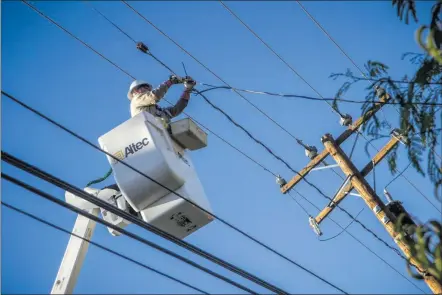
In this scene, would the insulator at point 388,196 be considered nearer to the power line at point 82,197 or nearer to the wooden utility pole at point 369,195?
the wooden utility pole at point 369,195

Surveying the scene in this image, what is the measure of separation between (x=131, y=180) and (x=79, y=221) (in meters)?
0.65

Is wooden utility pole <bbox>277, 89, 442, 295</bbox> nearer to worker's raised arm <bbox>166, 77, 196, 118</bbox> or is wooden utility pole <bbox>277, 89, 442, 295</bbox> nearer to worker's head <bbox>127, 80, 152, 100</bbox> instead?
worker's raised arm <bbox>166, 77, 196, 118</bbox>

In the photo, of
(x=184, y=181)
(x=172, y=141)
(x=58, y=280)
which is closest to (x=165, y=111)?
(x=172, y=141)

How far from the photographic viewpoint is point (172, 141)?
546cm

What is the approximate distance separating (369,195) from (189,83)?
151 inches

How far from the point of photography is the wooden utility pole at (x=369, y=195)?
23.8ft

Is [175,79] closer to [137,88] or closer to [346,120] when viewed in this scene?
[137,88]

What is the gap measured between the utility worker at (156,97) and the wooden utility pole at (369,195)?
371 centimetres

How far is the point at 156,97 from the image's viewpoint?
583 cm

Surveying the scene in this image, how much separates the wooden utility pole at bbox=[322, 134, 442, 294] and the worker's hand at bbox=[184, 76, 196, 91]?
3705mm

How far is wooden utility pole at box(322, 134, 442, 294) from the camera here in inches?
285

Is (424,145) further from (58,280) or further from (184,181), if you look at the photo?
(58,280)

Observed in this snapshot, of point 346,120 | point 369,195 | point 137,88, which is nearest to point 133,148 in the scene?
point 137,88

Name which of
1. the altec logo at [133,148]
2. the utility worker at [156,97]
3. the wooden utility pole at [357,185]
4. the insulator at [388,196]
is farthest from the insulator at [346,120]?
the altec logo at [133,148]
